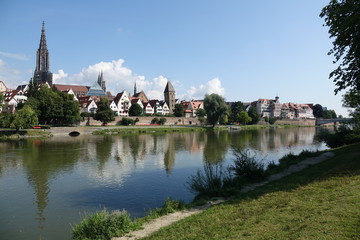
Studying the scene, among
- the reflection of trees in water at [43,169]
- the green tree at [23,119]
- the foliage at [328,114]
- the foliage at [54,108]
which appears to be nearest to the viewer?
the reflection of trees in water at [43,169]

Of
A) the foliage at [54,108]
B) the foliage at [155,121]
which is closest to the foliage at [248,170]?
the foliage at [54,108]

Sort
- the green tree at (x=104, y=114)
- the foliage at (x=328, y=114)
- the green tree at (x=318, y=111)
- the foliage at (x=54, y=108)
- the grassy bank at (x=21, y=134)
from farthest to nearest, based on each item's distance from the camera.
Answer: the green tree at (x=318, y=111), the foliage at (x=328, y=114), the green tree at (x=104, y=114), the foliage at (x=54, y=108), the grassy bank at (x=21, y=134)

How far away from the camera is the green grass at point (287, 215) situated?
7052 mm

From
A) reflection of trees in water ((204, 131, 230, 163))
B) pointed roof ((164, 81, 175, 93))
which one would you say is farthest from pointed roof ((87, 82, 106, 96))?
reflection of trees in water ((204, 131, 230, 163))

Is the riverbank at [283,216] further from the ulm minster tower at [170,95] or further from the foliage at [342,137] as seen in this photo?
the ulm minster tower at [170,95]

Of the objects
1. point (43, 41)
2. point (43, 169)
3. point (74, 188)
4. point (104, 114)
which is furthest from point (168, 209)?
point (43, 41)

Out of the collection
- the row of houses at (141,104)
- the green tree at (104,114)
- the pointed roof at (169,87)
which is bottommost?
the green tree at (104,114)

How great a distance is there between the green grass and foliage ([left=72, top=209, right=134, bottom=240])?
1.47m

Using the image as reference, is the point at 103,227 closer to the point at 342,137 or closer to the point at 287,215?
the point at 287,215

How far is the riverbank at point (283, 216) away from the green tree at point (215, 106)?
219ft

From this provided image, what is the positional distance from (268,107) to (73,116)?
11385cm

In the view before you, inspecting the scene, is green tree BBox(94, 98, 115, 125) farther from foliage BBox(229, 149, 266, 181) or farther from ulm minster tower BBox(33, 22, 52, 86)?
ulm minster tower BBox(33, 22, 52, 86)

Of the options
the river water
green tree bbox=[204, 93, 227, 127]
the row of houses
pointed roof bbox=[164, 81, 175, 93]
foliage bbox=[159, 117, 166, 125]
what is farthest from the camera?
pointed roof bbox=[164, 81, 175, 93]

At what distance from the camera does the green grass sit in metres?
7.05
